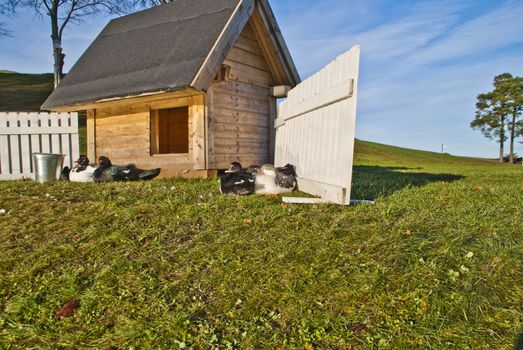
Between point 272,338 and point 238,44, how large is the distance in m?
8.45

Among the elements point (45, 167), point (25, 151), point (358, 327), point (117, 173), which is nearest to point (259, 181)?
point (117, 173)

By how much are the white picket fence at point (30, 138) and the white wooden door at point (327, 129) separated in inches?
237

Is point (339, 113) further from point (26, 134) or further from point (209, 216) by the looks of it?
point (26, 134)

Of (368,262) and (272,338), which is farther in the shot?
(368,262)

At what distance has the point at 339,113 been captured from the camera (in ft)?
16.1

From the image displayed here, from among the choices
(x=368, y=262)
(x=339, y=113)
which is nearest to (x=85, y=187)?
(x=339, y=113)

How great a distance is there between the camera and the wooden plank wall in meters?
→ 8.53

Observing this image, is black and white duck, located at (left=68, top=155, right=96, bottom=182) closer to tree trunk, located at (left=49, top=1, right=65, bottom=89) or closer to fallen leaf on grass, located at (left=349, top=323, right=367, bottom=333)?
fallen leaf on grass, located at (left=349, top=323, right=367, bottom=333)

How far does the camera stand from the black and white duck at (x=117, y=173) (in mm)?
7688

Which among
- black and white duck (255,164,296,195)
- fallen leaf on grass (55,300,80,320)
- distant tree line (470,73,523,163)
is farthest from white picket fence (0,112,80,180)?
distant tree line (470,73,523,163)

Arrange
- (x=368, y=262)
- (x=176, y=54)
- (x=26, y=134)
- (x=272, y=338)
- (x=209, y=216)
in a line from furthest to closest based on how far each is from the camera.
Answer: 1. (x=26, y=134)
2. (x=176, y=54)
3. (x=209, y=216)
4. (x=368, y=262)
5. (x=272, y=338)

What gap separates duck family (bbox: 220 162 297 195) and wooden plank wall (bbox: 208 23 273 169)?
245 centimetres

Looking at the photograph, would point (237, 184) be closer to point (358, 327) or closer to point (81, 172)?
point (358, 327)

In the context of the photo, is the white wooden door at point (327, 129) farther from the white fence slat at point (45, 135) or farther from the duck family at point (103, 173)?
the white fence slat at point (45, 135)
